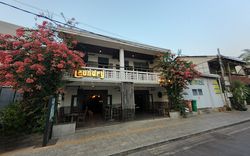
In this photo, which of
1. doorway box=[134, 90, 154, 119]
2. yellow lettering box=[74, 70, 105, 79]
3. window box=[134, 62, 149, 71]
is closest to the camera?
yellow lettering box=[74, 70, 105, 79]

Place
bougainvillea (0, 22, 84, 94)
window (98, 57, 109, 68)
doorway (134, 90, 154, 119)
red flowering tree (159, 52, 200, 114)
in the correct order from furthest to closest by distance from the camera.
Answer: doorway (134, 90, 154, 119) < window (98, 57, 109, 68) < red flowering tree (159, 52, 200, 114) < bougainvillea (0, 22, 84, 94)

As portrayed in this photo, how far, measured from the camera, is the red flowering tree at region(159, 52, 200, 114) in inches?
368

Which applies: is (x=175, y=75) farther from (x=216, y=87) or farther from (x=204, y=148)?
(x=216, y=87)

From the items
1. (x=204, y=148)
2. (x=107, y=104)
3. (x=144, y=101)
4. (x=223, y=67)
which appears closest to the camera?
(x=204, y=148)

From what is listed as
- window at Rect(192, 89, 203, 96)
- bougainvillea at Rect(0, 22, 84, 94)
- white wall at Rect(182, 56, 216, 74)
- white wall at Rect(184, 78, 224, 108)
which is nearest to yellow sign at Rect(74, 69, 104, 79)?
bougainvillea at Rect(0, 22, 84, 94)

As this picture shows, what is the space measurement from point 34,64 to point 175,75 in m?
9.53

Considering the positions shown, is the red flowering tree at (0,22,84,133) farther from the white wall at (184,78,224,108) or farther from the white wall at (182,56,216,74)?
the white wall at (182,56,216,74)

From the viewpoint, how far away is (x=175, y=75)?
9.43 m

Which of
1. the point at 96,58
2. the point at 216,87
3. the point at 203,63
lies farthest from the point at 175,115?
the point at 203,63

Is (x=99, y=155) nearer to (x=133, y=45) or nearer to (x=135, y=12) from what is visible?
(x=133, y=45)

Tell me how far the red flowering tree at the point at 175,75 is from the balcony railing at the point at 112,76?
3.26 ft

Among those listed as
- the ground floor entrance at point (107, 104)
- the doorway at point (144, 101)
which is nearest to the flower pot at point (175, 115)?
the ground floor entrance at point (107, 104)

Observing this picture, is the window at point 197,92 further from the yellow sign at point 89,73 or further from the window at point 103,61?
the yellow sign at point 89,73

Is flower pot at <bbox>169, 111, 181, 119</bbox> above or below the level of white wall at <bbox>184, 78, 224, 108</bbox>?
below
